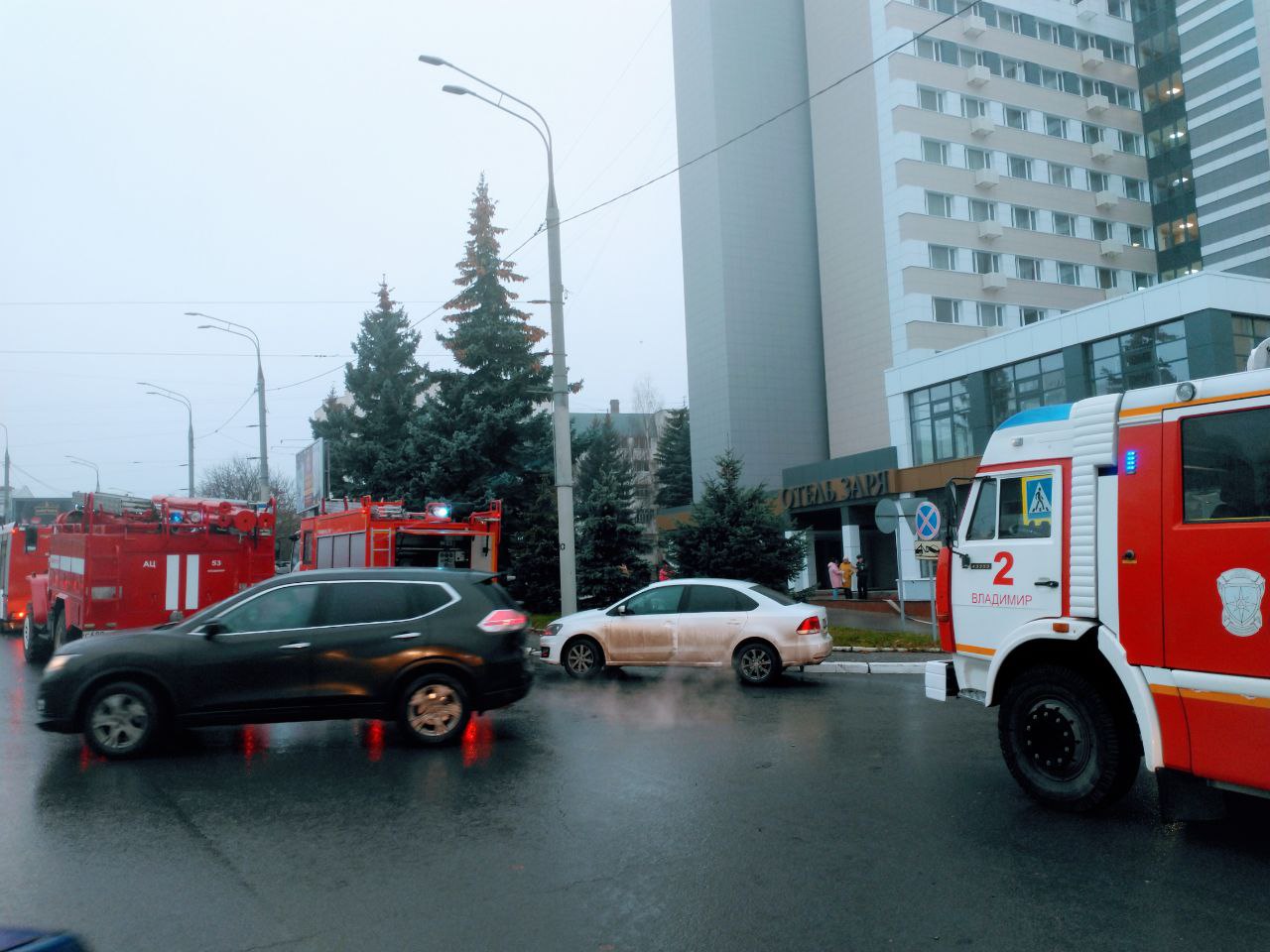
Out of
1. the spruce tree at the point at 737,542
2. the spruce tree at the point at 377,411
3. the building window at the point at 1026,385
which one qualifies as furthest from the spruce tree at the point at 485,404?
the building window at the point at 1026,385

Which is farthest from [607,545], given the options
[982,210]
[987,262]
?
[982,210]

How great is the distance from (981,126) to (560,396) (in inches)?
1179

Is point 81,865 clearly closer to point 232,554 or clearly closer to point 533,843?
point 533,843

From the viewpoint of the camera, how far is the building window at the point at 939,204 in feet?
127

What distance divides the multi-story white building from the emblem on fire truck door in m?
27.5

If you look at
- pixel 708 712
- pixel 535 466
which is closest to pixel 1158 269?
pixel 535 466

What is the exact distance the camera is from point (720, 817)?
5980 mm

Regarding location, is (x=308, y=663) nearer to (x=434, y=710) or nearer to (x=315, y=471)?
(x=434, y=710)

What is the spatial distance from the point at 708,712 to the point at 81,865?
623 centimetres

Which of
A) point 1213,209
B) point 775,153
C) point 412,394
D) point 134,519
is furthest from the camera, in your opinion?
point 775,153

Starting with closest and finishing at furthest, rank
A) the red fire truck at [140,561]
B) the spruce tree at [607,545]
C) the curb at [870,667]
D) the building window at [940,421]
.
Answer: the red fire truck at [140,561], the curb at [870,667], the spruce tree at [607,545], the building window at [940,421]

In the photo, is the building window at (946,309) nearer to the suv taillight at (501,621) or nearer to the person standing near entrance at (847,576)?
the person standing near entrance at (847,576)

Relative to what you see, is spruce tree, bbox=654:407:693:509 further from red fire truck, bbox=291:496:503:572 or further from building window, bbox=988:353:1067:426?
red fire truck, bbox=291:496:503:572

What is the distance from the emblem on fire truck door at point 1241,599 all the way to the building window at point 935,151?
1471 inches
